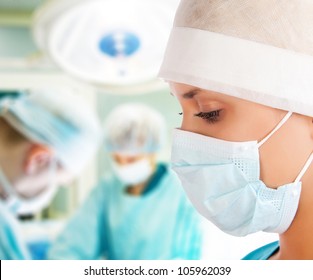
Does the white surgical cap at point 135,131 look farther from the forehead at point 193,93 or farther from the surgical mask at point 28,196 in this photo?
the forehead at point 193,93

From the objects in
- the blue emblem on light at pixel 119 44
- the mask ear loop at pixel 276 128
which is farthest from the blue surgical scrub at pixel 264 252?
the blue emblem on light at pixel 119 44

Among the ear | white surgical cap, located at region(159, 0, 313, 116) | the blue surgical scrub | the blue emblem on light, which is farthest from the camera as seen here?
the ear

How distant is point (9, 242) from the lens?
207 centimetres

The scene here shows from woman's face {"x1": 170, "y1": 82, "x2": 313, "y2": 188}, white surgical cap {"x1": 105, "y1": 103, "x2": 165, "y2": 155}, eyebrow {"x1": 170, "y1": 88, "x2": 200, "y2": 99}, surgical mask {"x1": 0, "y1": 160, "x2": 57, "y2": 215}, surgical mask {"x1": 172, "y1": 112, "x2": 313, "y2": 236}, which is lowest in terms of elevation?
surgical mask {"x1": 0, "y1": 160, "x2": 57, "y2": 215}

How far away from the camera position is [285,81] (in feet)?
2.64

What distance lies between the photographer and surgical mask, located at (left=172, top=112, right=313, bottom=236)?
2.74 feet

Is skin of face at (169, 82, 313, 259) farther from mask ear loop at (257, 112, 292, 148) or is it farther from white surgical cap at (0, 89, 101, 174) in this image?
white surgical cap at (0, 89, 101, 174)

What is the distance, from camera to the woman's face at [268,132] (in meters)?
0.83

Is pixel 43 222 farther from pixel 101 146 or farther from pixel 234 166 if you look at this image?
pixel 234 166

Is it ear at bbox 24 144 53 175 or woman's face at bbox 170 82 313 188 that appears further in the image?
ear at bbox 24 144 53 175

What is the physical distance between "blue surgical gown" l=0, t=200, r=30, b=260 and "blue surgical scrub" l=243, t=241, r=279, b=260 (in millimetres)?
Result: 1028

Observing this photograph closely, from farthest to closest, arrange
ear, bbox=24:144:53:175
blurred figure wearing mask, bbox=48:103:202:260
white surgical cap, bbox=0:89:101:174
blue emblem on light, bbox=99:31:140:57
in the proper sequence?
ear, bbox=24:144:53:175 → white surgical cap, bbox=0:89:101:174 → blurred figure wearing mask, bbox=48:103:202:260 → blue emblem on light, bbox=99:31:140:57

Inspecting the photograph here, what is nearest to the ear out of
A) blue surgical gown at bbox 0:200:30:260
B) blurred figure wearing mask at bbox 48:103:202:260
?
blurred figure wearing mask at bbox 48:103:202:260

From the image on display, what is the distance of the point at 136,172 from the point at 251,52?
7.23ft
